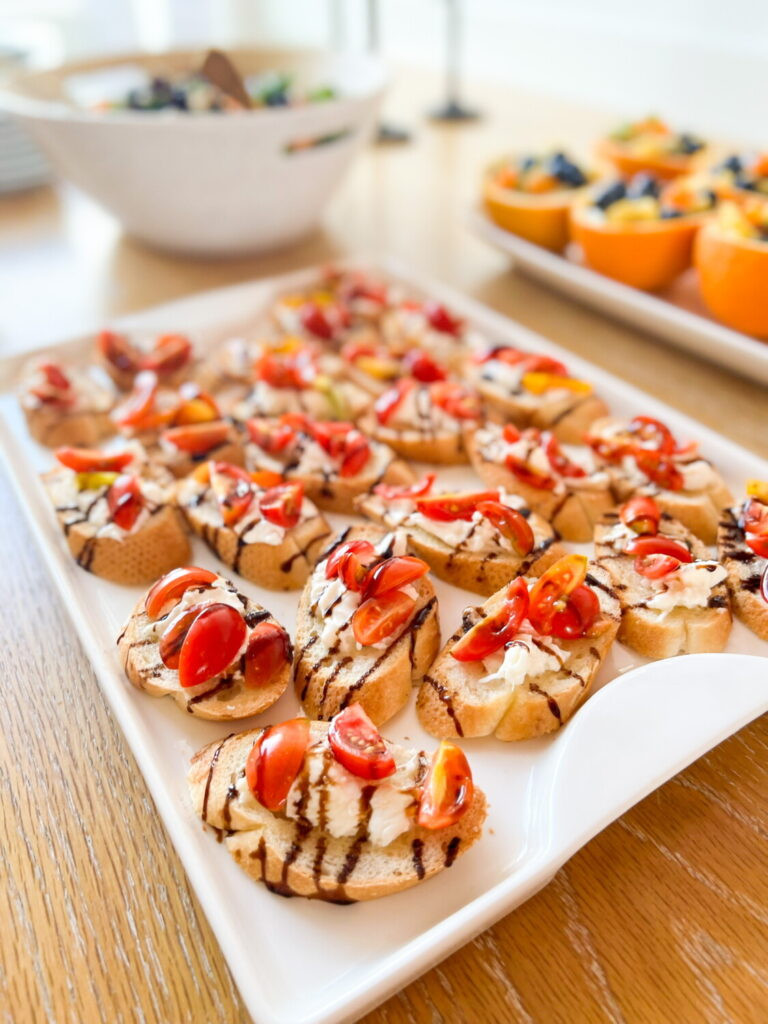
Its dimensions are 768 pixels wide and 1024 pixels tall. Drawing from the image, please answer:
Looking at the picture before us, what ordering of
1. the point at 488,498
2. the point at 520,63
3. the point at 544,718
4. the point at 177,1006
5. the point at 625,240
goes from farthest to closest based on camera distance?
the point at 520,63 → the point at 625,240 → the point at 488,498 → the point at 544,718 → the point at 177,1006

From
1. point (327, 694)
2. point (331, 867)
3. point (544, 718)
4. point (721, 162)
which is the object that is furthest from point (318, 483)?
point (721, 162)

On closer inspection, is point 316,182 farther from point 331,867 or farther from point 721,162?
point 331,867

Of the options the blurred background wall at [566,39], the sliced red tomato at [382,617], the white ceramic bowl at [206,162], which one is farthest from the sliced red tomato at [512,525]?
the blurred background wall at [566,39]

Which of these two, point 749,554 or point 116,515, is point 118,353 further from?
point 749,554

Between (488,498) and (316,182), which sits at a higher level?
(316,182)

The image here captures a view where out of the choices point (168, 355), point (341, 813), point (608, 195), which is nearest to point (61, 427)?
point (168, 355)

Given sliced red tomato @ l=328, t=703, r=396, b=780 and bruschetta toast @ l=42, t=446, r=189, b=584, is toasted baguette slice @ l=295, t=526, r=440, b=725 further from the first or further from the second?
bruschetta toast @ l=42, t=446, r=189, b=584
